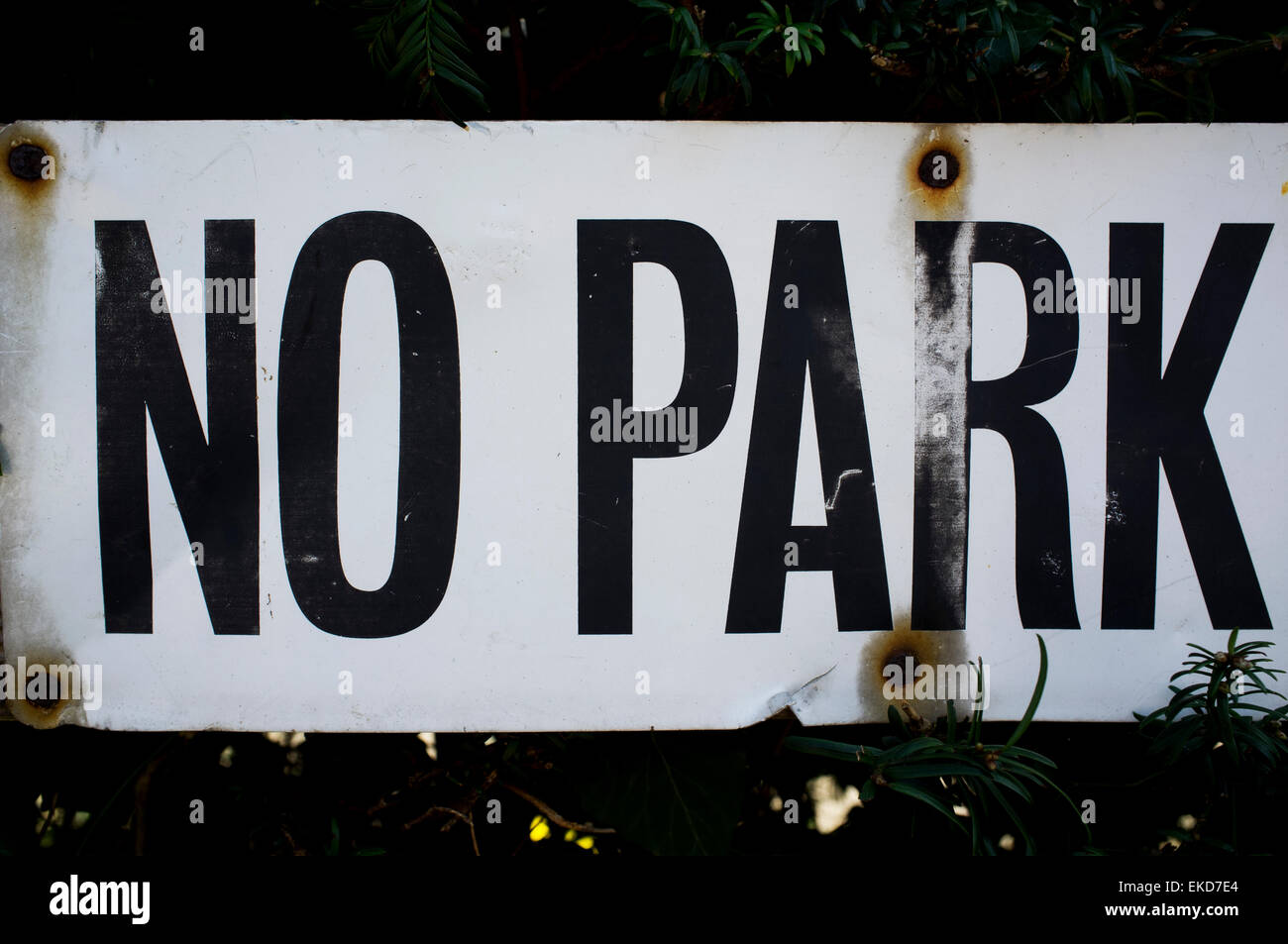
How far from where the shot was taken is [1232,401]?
113 cm

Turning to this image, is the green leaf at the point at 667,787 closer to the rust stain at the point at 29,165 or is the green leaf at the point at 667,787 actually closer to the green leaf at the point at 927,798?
the green leaf at the point at 927,798

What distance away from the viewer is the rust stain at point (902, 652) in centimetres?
113

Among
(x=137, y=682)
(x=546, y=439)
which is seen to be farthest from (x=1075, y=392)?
(x=137, y=682)

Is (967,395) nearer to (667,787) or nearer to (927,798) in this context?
(927,798)

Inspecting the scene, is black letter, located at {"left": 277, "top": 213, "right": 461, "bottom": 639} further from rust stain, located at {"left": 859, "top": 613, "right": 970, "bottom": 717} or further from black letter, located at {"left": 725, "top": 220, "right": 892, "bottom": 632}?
rust stain, located at {"left": 859, "top": 613, "right": 970, "bottom": 717}

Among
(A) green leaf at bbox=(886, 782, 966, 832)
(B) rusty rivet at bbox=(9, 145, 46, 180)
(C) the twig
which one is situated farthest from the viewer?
(C) the twig

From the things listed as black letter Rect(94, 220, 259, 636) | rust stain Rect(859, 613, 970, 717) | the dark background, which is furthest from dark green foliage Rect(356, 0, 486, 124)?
rust stain Rect(859, 613, 970, 717)

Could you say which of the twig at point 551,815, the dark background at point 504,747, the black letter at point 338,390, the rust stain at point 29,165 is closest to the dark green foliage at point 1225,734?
the dark background at point 504,747

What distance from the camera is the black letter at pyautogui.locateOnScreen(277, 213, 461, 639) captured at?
43.4 inches

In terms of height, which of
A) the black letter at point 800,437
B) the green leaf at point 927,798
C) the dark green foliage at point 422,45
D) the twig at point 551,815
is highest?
the dark green foliage at point 422,45

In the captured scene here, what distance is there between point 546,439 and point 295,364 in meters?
0.37

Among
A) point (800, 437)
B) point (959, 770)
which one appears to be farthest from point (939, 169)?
point (959, 770)

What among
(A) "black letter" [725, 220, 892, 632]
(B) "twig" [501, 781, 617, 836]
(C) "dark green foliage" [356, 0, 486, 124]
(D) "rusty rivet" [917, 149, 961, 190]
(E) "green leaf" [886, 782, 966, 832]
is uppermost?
(C) "dark green foliage" [356, 0, 486, 124]
